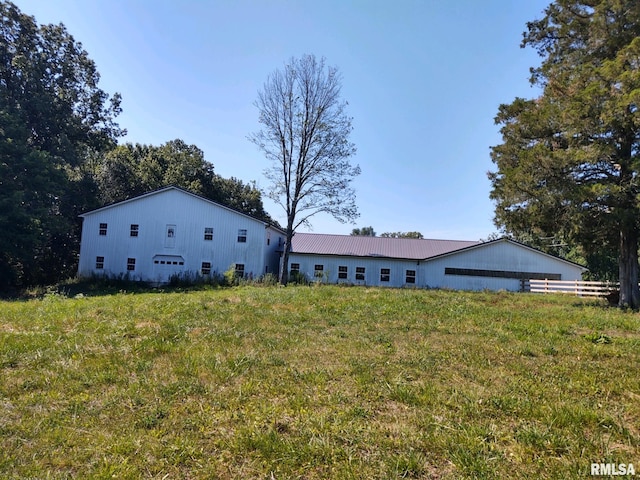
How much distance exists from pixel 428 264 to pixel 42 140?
33952 mm

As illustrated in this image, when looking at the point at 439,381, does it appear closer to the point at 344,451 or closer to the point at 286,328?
the point at 344,451

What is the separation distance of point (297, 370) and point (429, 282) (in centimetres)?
2591

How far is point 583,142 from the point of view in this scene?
14305 mm

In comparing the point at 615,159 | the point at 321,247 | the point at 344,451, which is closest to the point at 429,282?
the point at 321,247

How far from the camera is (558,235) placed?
1625 cm

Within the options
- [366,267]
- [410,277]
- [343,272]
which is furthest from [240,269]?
[410,277]

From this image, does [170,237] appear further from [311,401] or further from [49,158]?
[311,401]

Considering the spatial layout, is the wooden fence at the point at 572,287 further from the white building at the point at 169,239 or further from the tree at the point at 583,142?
the white building at the point at 169,239

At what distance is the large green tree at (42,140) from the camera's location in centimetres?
2483

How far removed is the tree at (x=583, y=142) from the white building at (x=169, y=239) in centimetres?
1802

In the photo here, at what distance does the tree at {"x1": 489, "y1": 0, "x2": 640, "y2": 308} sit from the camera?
43.3 feet

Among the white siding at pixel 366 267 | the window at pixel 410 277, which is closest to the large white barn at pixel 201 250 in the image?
the window at pixel 410 277

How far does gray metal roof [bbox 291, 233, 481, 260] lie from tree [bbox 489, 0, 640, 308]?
13860mm

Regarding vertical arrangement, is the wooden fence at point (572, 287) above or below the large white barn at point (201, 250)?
below
